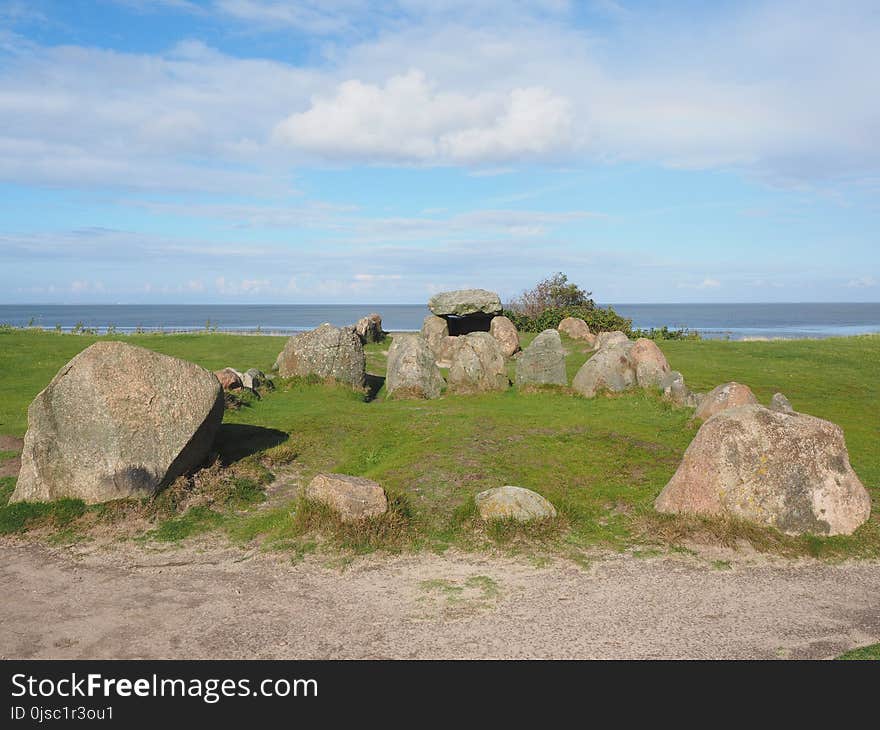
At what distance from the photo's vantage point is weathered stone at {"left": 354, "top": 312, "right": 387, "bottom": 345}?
42.0 meters

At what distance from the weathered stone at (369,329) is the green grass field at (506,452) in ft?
49.5

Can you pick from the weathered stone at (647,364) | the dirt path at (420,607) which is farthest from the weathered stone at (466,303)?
the dirt path at (420,607)

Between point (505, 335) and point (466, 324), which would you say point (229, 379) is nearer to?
point (505, 335)

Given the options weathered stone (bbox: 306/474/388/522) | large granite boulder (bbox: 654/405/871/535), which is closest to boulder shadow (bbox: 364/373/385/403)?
weathered stone (bbox: 306/474/388/522)

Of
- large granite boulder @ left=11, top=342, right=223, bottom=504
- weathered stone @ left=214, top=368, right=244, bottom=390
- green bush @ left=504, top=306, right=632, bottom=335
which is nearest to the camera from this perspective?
large granite boulder @ left=11, top=342, right=223, bottom=504

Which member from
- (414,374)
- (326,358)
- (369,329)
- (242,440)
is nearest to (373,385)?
(326,358)

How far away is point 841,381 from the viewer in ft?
88.9

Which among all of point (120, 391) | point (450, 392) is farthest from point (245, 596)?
point (450, 392)

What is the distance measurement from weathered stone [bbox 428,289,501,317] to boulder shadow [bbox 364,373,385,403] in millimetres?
12274

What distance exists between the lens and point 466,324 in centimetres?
4419

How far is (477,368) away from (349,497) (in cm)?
1412

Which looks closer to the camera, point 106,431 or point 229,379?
point 106,431

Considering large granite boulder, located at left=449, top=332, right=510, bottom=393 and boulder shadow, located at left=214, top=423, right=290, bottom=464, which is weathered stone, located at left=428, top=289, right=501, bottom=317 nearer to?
large granite boulder, located at left=449, top=332, right=510, bottom=393
